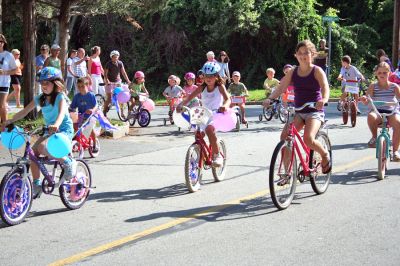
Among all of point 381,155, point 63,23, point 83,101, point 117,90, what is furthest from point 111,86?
point 381,155

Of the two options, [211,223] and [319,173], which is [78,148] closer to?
[319,173]

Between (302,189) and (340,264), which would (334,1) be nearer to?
(302,189)

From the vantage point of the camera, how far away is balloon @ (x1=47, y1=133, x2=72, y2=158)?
23.8ft

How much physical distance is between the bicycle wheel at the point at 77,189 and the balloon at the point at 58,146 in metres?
0.49

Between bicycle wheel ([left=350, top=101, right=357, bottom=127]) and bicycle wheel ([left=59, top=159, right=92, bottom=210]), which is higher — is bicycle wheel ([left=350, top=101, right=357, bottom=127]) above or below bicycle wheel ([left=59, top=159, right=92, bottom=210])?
above

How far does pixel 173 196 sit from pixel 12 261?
316 centimetres

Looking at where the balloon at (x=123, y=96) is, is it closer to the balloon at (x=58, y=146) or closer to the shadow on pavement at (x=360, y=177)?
the shadow on pavement at (x=360, y=177)

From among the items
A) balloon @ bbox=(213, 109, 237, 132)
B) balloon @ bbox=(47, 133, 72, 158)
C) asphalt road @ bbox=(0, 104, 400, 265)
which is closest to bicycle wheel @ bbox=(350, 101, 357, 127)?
asphalt road @ bbox=(0, 104, 400, 265)

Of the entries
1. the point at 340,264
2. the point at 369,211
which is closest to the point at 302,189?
the point at 369,211

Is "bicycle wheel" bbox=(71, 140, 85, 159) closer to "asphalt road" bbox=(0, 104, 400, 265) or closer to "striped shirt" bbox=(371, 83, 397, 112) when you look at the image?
"asphalt road" bbox=(0, 104, 400, 265)

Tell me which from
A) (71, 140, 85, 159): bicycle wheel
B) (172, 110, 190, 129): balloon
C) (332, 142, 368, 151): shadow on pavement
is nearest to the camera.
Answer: (172, 110, 190, 129): balloon

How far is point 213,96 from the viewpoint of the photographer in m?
9.55

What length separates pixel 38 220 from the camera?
289 inches

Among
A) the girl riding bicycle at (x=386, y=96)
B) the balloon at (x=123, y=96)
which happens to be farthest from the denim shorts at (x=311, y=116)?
→ the balloon at (x=123, y=96)
